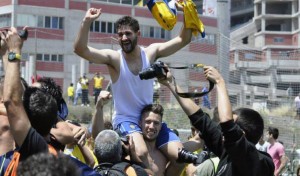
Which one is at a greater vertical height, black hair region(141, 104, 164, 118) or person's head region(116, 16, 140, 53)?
person's head region(116, 16, 140, 53)

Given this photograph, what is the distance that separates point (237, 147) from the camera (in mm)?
5441

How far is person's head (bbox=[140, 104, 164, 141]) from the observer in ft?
25.3

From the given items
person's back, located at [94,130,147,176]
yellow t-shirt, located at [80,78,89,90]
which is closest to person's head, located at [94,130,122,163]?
person's back, located at [94,130,147,176]

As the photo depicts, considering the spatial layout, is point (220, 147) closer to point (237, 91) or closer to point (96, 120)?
point (96, 120)

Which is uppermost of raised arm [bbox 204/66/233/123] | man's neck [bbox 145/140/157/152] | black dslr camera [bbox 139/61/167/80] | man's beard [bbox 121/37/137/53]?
man's beard [bbox 121/37/137/53]

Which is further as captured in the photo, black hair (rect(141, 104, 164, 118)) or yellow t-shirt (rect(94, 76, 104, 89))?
yellow t-shirt (rect(94, 76, 104, 89))

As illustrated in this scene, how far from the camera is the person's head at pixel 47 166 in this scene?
142 inches

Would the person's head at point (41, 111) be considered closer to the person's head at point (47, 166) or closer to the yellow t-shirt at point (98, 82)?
the person's head at point (47, 166)

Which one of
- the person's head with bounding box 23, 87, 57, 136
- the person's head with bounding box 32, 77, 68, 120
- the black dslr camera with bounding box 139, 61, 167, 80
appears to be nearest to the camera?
the person's head with bounding box 23, 87, 57, 136

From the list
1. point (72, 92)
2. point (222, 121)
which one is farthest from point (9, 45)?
point (72, 92)

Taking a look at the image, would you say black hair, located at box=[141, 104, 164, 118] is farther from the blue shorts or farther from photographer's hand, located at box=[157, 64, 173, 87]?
photographer's hand, located at box=[157, 64, 173, 87]

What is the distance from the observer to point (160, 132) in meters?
7.96

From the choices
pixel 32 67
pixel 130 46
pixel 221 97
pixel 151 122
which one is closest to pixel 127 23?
pixel 130 46

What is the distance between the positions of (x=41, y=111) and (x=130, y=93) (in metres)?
2.95
